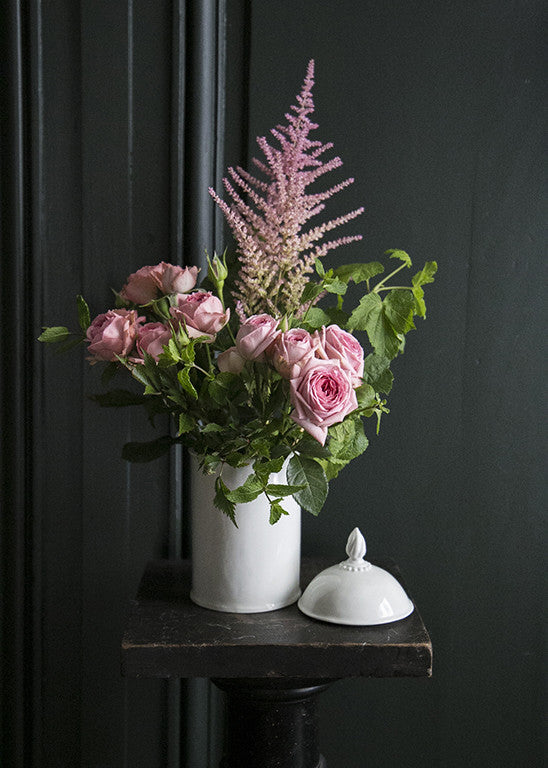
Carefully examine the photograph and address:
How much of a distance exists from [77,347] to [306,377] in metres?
0.58

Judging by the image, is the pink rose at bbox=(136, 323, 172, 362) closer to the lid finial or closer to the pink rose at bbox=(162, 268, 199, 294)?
the pink rose at bbox=(162, 268, 199, 294)

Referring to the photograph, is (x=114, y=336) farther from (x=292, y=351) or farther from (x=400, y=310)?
(x=400, y=310)

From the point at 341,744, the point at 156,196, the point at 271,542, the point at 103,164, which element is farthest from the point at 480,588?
the point at 103,164

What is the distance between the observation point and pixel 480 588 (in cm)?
138

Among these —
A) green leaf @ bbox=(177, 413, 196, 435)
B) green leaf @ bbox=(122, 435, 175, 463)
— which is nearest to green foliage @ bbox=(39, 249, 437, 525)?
green leaf @ bbox=(177, 413, 196, 435)

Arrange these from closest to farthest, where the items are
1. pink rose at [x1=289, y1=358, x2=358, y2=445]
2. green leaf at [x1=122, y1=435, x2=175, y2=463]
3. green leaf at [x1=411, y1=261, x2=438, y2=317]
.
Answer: pink rose at [x1=289, y1=358, x2=358, y2=445], green leaf at [x1=411, y1=261, x2=438, y2=317], green leaf at [x1=122, y1=435, x2=175, y2=463]

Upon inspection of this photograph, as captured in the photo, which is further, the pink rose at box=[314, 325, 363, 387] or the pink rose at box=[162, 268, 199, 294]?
the pink rose at box=[162, 268, 199, 294]

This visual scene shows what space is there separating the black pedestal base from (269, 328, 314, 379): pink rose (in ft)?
1.45

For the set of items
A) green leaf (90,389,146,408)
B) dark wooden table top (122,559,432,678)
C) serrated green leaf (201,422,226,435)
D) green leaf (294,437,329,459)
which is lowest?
dark wooden table top (122,559,432,678)

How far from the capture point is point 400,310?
1.01 m

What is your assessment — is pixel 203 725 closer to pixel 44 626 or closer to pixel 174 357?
pixel 44 626

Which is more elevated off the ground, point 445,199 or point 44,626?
point 445,199

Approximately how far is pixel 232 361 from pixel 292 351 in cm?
10

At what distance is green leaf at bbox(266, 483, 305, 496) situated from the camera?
99 centimetres
